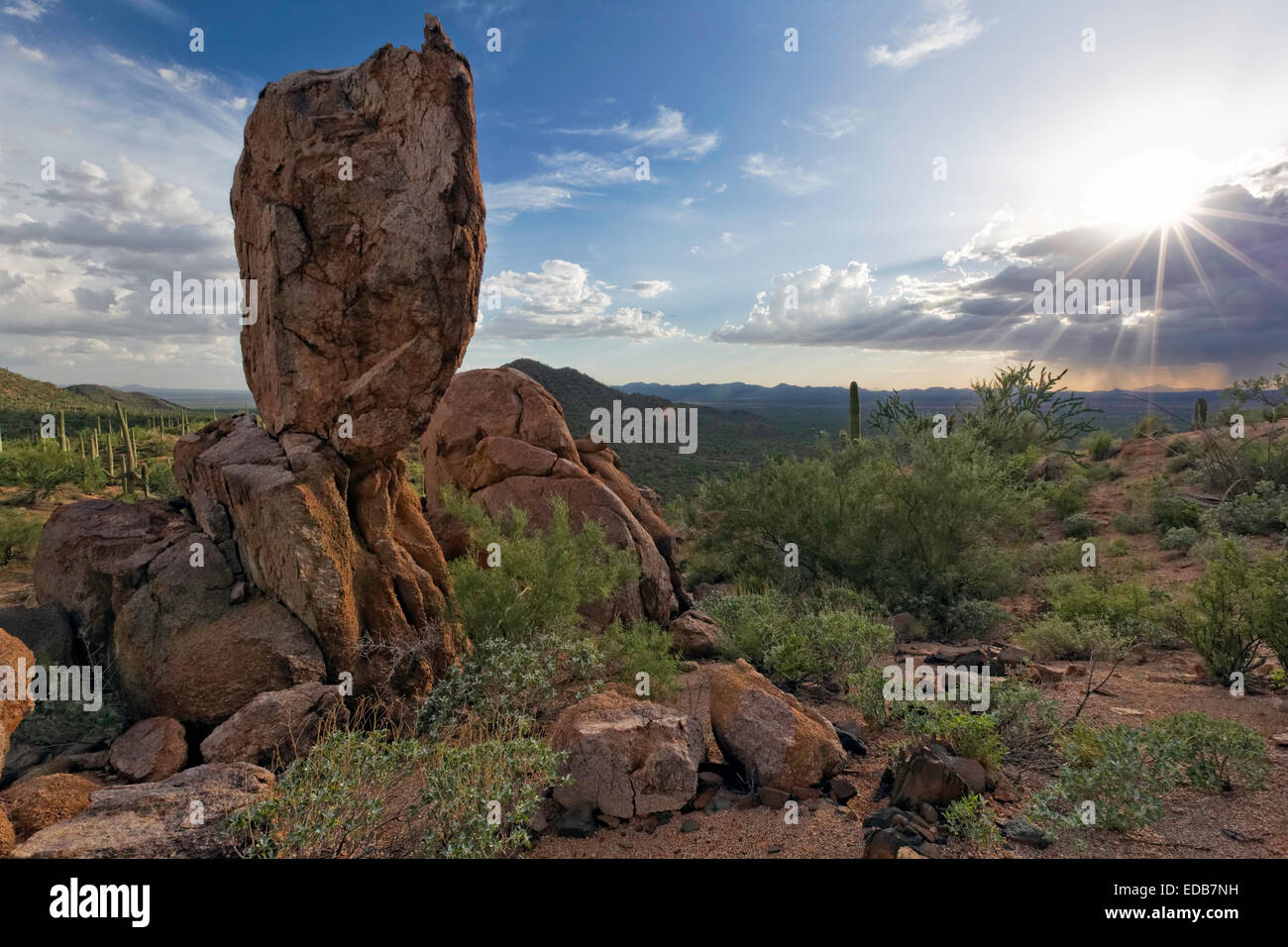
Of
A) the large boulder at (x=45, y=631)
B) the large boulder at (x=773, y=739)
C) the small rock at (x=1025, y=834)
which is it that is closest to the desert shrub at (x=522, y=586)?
the large boulder at (x=773, y=739)

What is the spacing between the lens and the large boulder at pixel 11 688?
4.04 metres

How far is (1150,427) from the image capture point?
98.1ft

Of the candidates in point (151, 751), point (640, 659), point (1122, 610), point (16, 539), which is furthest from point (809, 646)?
point (16, 539)

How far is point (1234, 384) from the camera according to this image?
19.0 meters

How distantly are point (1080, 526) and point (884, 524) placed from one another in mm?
9372

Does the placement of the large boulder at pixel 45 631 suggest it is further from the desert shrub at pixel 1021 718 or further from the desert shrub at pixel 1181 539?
the desert shrub at pixel 1181 539

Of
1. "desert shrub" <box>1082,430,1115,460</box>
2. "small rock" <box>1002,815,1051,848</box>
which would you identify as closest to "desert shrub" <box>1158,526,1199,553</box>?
"small rock" <box>1002,815,1051,848</box>

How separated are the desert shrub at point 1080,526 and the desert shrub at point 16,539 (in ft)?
80.0

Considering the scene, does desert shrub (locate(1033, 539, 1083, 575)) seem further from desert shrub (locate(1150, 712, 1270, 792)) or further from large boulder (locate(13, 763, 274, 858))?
large boulder (locate(13, 763, 274, 858))
